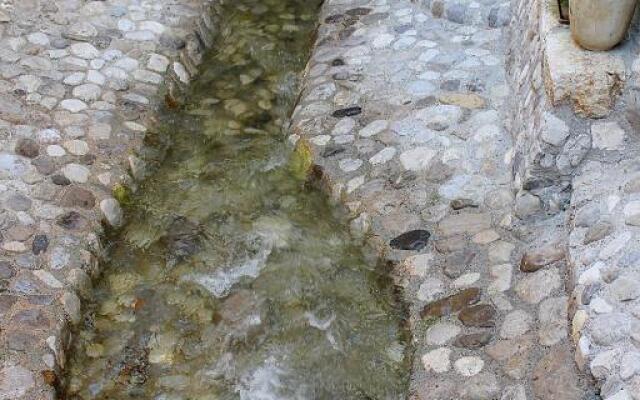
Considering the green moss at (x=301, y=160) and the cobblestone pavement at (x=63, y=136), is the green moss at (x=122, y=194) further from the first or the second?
the green moss at (x=301, y=160)

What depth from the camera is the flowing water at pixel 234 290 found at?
12.0 ft

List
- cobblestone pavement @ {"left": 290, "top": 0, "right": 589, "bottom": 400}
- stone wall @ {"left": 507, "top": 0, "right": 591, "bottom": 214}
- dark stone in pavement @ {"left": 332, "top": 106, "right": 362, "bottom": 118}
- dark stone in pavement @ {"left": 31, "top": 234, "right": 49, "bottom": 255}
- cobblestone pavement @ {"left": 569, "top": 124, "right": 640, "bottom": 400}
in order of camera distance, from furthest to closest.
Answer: dark stone in pavement @ {"left": 332, "top": 106, "right": 362, "bottom": 118} → dark stone in pavement @ {"left": 31, "top": 234, "right": 49, "bottom": 255} → stone wall @ {"left": 507, "top": 0, "right": 591, "bottom": 214} → cobblestone pavement @ {"left": 290, "top": 0, "right": 589, "bottom": 400} → cobblestone pavement @ {"left": 569, "top": 124, "right": 640, "bottom": 400}

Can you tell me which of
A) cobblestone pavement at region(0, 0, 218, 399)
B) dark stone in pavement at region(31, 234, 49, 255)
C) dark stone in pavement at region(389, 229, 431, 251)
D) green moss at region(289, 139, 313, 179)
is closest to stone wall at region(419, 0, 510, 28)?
green moss at region(289, 139, 313, 179)

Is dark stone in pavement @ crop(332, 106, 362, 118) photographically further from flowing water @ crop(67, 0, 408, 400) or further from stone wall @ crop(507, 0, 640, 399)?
stone wall @ crop(507, 0, 640, 399)

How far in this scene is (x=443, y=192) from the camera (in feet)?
13.9

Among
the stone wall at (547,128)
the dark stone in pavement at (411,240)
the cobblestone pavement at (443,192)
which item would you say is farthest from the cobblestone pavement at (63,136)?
the stone wall at (547,128)

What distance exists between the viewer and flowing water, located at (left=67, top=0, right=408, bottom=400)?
367 cm

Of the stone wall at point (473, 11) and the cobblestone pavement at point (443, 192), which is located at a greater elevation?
the stone wall at point (473, 11)

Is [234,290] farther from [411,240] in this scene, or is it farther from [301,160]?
[301,160]

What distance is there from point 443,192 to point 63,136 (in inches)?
78.1

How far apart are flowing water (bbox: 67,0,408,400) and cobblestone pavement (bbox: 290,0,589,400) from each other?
7.1 inches

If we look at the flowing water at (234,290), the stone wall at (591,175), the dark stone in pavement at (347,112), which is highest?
the stone wall at (591,175)

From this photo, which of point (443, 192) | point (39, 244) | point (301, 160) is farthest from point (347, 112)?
point (39, 244)

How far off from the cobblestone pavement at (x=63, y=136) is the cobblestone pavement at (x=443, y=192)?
0.91 meters
